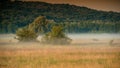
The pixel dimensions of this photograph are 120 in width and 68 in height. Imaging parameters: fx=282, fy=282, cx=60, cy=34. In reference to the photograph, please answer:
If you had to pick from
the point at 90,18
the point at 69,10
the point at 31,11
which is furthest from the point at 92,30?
the point at 31,11

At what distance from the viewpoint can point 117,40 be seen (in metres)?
5.01

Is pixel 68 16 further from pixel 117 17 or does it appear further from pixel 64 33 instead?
pixel 117 17

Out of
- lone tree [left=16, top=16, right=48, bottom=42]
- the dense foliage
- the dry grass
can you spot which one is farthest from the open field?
the dense foliage

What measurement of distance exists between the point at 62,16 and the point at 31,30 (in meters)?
0.61

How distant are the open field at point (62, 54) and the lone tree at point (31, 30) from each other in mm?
107

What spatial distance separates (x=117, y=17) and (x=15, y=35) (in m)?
1.83

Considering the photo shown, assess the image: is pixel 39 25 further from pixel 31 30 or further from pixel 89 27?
pixel 89 27

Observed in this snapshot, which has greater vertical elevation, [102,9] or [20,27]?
[102,9]

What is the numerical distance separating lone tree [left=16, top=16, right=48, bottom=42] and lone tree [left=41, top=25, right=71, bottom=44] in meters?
0.15

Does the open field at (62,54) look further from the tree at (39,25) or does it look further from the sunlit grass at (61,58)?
the tree at (39,25)

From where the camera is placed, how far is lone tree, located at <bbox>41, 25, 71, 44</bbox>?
4.88m

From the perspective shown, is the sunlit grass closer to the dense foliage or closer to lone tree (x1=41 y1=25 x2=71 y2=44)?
lone tree (x1=41 y1=25 x2=71 y2=44)

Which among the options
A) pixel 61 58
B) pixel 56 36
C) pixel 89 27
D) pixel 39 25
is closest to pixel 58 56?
pixel 61 58

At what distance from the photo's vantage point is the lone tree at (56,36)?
4.88m
